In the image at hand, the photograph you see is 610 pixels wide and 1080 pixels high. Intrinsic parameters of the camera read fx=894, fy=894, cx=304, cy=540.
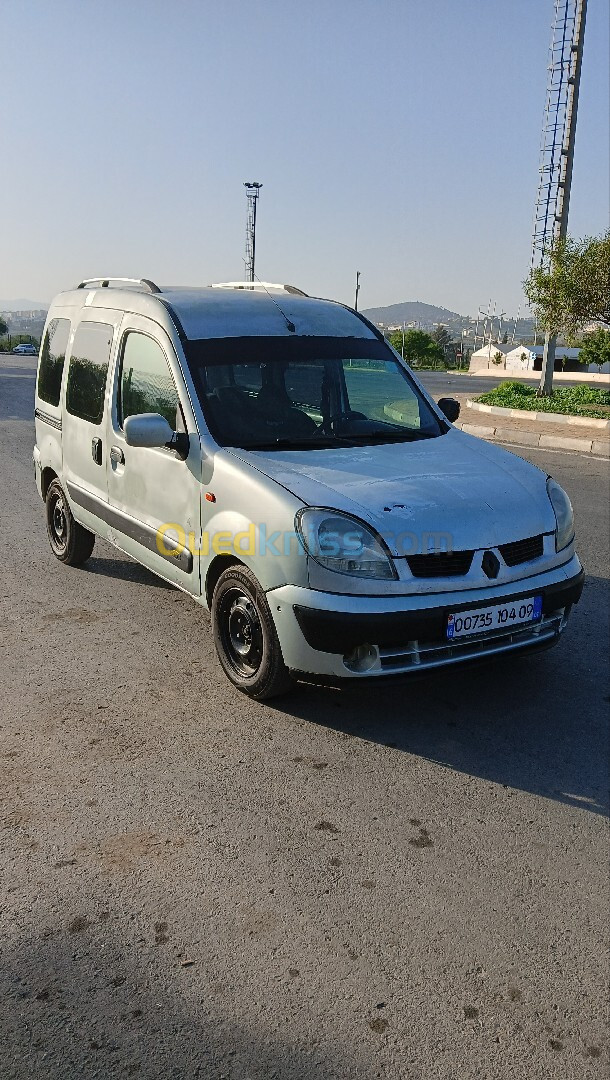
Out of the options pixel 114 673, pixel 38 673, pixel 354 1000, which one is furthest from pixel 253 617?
pixel 354 1000

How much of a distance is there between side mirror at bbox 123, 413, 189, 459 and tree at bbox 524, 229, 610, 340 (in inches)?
779

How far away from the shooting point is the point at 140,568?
6.32 metres

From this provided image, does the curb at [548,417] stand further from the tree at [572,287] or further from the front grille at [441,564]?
the front grille at [441,564]

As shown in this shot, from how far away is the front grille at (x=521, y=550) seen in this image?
3.83 meters

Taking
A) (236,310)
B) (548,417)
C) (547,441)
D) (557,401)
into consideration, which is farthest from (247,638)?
(557,401)

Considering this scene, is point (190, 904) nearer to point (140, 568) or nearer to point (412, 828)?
point (412, 828)

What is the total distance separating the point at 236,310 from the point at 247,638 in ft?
6.33

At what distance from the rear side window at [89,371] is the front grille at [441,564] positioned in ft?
8.24

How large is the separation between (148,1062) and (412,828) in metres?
1.28

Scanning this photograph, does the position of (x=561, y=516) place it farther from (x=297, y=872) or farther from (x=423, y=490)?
(x=297, y=872)

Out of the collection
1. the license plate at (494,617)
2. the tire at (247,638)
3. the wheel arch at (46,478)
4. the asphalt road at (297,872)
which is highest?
the wheel arch at (46,478)

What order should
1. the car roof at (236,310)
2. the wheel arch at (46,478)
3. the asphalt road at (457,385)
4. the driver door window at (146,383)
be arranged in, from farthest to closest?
1. the asphalt road at (457,385)
2. the wheel arch at (46,478)
3. the car roof at (236,310)
4. the driver door window at (146,383)

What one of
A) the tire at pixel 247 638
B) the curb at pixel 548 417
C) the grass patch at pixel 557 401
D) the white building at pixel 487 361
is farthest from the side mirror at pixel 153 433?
the white building at pixel 487 361

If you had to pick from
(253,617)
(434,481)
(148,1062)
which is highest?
Answer: (434,481)
